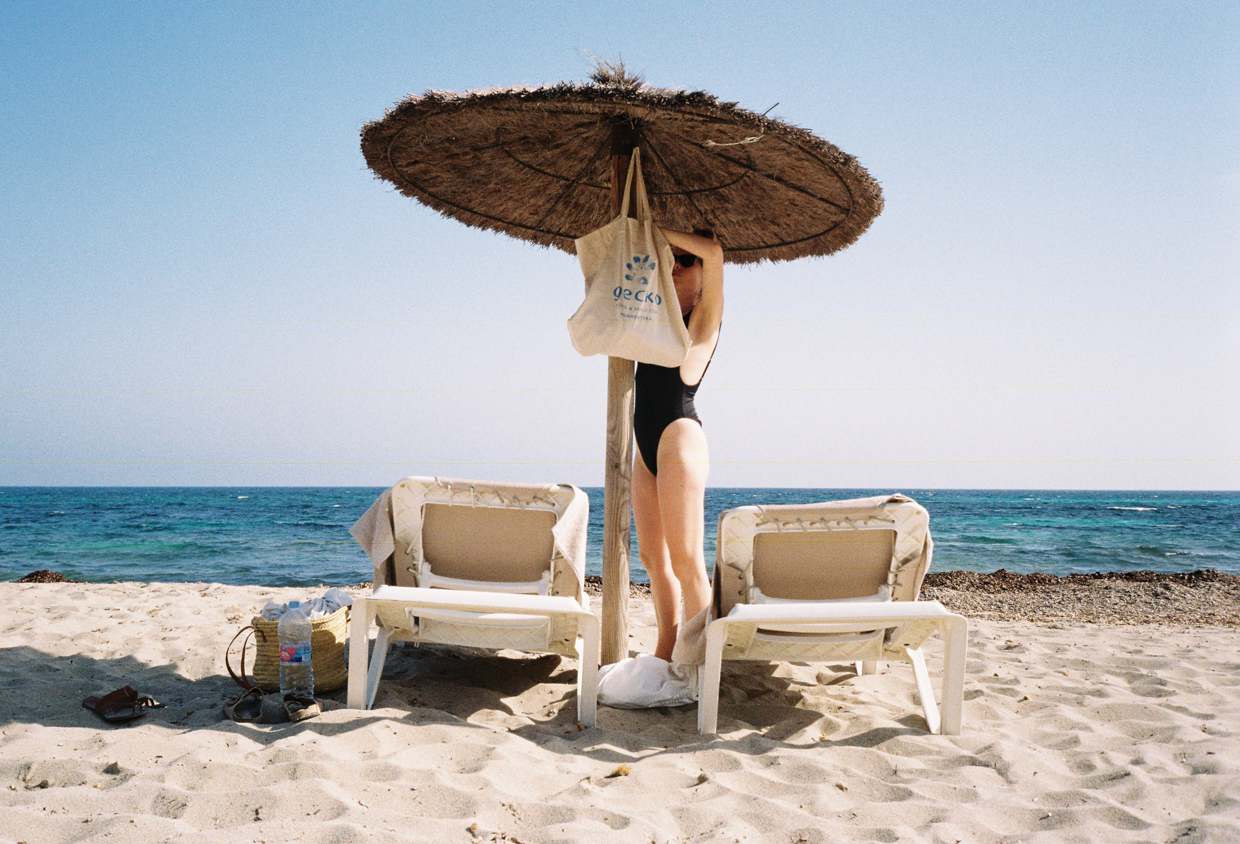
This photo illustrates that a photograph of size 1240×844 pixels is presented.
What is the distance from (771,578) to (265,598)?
4346mm

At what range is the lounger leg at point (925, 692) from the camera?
2.95m

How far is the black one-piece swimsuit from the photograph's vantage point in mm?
3311

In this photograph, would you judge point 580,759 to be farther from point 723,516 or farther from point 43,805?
point 43,805

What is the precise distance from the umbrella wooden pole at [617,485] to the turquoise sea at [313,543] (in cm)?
795

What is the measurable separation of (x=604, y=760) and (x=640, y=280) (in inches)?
74.2

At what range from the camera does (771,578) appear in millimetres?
3135

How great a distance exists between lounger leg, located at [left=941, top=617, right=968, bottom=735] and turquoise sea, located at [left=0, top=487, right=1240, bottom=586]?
29.4 feet

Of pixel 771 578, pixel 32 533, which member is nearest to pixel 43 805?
pixel 771 578

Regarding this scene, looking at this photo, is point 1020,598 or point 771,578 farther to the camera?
point 1020,598

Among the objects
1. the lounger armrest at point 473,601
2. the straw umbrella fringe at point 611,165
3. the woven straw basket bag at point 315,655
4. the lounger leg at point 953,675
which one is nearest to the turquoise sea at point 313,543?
the woven straw basket bag at point 315,655

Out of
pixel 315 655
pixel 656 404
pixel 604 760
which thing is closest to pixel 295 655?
pixel 315 655

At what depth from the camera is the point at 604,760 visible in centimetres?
258

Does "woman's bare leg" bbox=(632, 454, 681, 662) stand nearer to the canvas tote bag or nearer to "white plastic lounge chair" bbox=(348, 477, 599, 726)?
"white plastic lounge chair" bbox=(348, 477, 599, 726)

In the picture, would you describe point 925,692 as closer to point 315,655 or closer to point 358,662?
point 358,662
